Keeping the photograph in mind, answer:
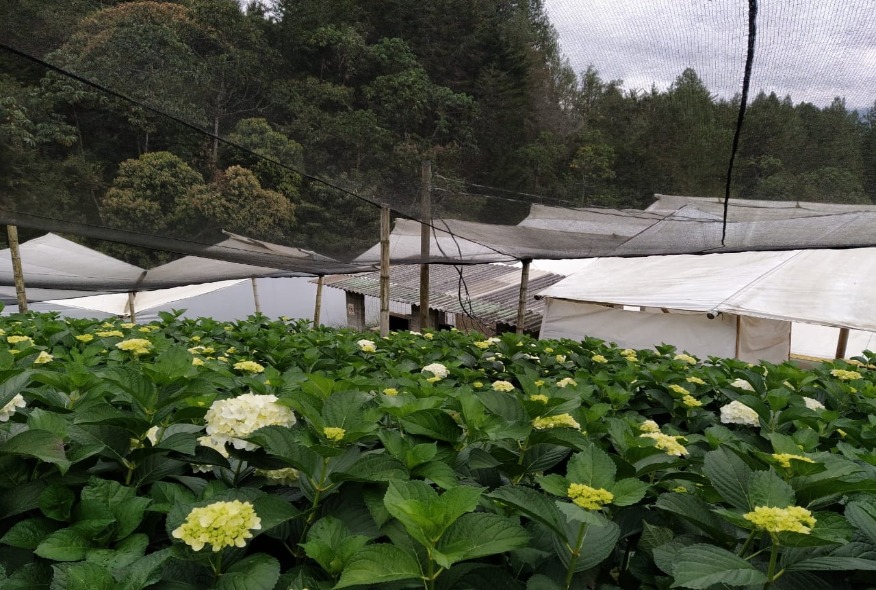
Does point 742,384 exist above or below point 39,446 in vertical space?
below

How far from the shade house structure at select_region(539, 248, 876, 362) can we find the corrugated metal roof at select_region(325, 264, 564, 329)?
47.5 inches

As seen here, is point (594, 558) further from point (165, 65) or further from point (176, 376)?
point (165, 65)

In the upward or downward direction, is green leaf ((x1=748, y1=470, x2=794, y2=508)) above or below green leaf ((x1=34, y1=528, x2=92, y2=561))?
above

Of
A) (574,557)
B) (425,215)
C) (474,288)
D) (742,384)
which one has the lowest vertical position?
(474,288)

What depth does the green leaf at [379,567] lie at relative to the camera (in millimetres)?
537

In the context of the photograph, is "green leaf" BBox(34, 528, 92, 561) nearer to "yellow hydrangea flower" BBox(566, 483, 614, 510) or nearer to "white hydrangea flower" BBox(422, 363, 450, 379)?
"yellow hydrangea flower" BBox(566, 483, 614, 510)

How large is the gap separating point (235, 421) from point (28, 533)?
9.2 inches

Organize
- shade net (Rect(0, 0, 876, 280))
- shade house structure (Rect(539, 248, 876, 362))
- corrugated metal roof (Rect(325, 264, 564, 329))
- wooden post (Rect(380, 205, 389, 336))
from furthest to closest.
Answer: corrugated metal roof (Rect(325, 264, 564, 329)), shade house structure (Rect(539, 248, 876, 362)), wooden post (Rect(380, 205, 389, 336)), shade net (Rect(0, 0, 876, 280))

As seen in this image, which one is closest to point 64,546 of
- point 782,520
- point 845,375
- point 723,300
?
point 782,520

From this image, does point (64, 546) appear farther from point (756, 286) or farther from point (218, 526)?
point (756, 286)

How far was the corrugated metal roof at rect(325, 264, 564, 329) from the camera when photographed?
1024 centimetres

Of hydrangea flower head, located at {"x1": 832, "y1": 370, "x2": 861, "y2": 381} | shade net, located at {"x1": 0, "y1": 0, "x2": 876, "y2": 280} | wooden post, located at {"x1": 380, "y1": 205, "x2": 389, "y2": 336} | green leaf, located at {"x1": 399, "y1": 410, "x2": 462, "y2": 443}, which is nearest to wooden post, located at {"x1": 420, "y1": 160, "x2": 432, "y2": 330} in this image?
shade net, located at {"x1": 0, "y1": 0, "x2": 876, "y2": 280}

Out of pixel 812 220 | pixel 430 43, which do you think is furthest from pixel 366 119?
pixel 812 220

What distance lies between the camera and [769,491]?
0.66 m
